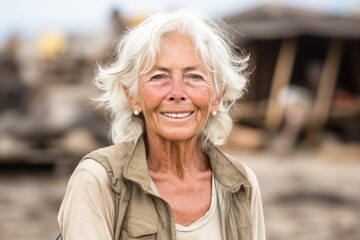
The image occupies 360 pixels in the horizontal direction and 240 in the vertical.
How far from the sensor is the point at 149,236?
2312mm

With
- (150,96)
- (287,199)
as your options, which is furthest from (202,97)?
(287,199)

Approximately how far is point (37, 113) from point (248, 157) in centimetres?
457

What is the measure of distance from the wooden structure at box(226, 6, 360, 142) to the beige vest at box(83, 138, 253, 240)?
1231cm

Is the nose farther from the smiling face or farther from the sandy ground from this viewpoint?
the sandy ground

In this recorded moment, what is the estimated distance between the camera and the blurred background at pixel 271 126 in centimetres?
946

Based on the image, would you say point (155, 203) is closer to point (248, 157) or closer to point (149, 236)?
point (149, 236)

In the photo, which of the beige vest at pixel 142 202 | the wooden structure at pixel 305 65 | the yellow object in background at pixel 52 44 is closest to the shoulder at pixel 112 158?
the beige vest at pixel 142 202

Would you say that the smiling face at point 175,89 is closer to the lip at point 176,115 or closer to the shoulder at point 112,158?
the lip at point 176,115

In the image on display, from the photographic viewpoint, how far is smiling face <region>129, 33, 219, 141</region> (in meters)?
2.46

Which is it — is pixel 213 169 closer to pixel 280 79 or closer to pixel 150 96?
pixel 150 96

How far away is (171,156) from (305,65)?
15743 mm

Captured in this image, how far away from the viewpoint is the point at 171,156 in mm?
2598

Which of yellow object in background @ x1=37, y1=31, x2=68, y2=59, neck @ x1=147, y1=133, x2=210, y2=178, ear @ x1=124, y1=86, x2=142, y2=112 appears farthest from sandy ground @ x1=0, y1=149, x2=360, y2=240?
yellow object in background @ x1=37, y1=31, x2=68, y2=59

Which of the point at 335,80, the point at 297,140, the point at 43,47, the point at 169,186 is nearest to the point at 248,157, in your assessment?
the point at 297,140
